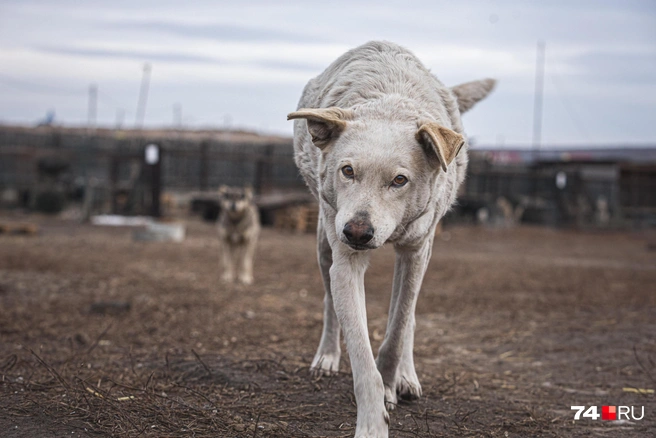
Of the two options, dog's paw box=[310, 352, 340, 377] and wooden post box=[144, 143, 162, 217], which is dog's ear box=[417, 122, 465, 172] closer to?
dog's paw box=[310, 352, 340, 377]

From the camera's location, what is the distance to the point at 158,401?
4.27m

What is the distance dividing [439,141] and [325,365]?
214 centimetres

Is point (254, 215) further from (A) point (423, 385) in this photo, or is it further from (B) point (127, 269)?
(A) point (423, 385)

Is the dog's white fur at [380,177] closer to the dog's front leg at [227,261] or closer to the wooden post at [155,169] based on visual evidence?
the dog's front leg at [227,261]

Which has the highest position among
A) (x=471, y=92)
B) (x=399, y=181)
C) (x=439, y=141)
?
(x=471, y=92)

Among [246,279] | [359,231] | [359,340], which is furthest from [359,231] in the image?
[246,279]

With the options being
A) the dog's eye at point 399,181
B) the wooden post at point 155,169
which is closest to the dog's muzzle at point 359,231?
the dog's eye at point 399,181

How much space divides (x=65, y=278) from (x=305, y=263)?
460 centimetres

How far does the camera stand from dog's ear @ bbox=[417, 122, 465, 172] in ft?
12.1

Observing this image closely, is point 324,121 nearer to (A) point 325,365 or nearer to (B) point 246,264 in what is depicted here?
(A) point 325,365

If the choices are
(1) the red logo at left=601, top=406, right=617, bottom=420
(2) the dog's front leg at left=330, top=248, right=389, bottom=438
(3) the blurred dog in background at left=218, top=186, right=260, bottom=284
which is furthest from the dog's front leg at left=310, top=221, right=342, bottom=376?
(3) the blurred dog in background at left=218, top=186, right=260, bottom=284

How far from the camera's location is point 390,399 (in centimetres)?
438

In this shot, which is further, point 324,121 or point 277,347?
point 277,347

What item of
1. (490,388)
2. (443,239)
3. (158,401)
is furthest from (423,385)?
(443,239)
